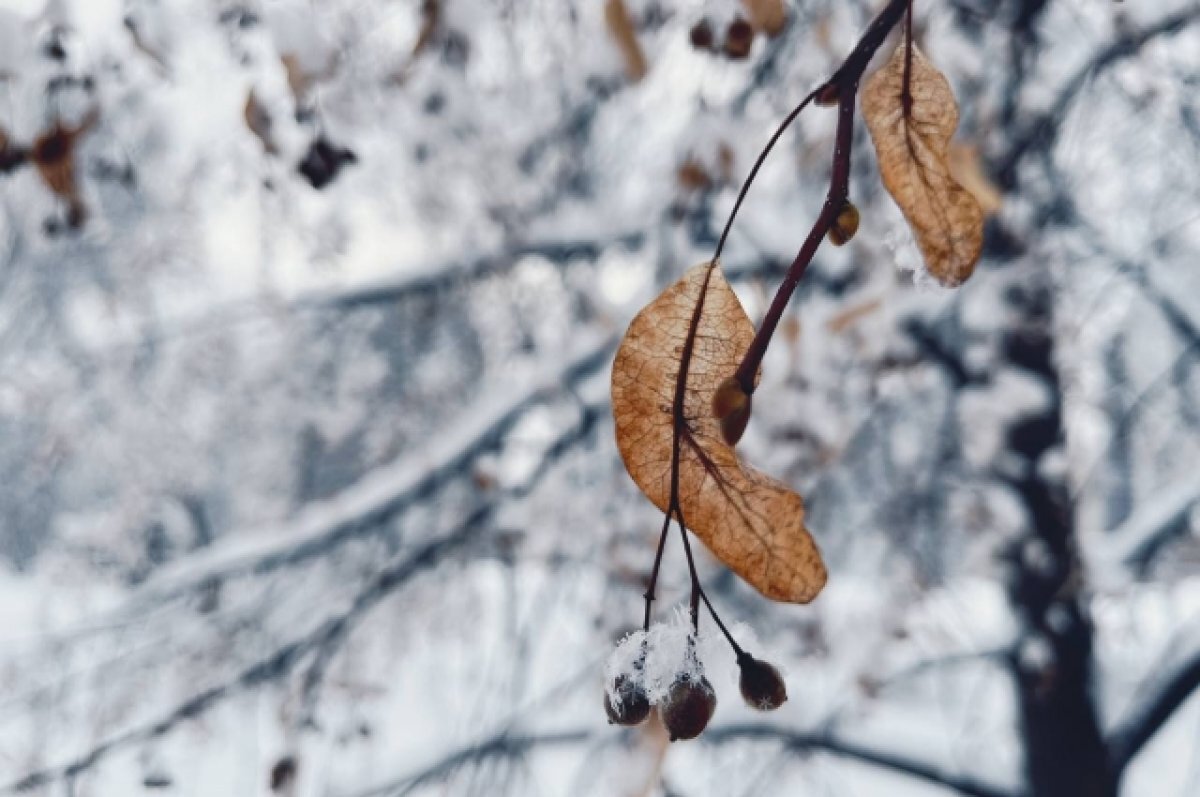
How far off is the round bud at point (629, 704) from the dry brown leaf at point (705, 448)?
0.08 meters

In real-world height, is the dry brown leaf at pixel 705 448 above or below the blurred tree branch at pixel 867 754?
above

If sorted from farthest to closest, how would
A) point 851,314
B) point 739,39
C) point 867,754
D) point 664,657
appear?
point 867,754, point 851,314, point 739,39, point 664,657

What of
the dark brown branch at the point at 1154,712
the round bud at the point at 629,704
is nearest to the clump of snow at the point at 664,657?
the round bud at the point at 629,704

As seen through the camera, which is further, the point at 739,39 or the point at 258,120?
the point at 258,120

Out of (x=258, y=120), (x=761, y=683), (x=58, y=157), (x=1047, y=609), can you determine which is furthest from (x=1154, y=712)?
(x=58, y=157)

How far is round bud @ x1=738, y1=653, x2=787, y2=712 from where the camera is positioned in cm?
37

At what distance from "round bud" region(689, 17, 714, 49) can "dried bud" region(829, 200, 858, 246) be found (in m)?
0.58

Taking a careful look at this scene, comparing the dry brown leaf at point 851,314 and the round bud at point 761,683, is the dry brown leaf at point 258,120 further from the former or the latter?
the dry brown leaf at point 851,314

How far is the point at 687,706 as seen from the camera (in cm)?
35

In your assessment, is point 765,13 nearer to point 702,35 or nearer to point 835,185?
point 702,35

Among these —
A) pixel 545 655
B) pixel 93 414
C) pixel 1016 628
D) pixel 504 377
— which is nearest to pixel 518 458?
pixel 504 377

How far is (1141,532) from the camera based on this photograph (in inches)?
86.1

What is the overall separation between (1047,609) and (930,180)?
8.17 ft

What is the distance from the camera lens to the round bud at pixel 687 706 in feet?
1.14
